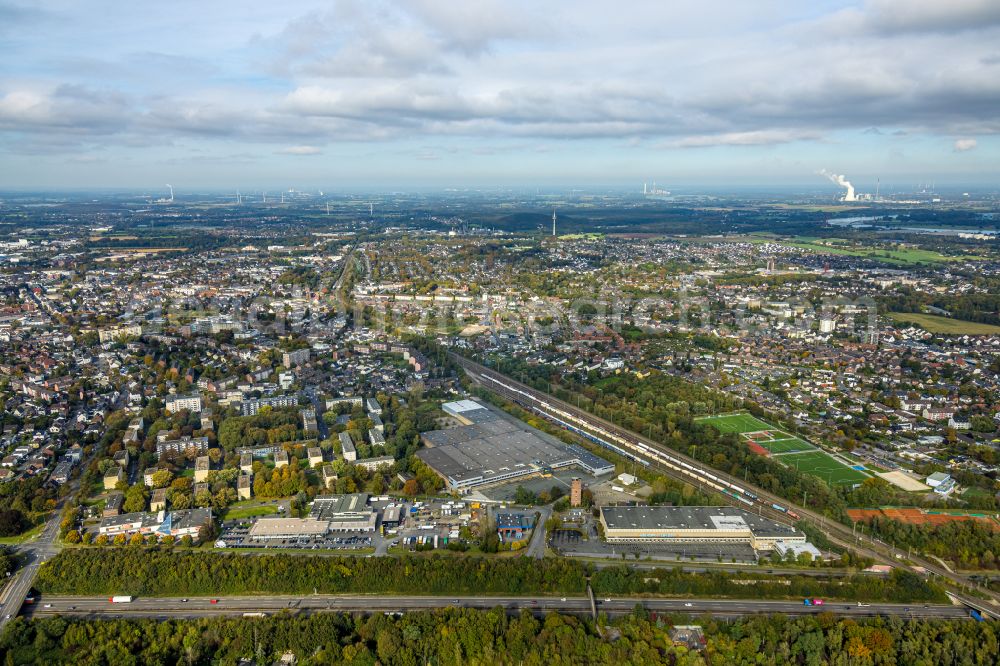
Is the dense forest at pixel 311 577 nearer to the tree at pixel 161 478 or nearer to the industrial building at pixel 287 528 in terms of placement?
the industrial building at pixel 287 528

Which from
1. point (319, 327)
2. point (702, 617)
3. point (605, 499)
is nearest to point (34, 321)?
point (319, 327)

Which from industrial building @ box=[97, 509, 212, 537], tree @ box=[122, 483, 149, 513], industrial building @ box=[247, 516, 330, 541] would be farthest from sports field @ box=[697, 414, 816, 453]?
tree @ box=[122, 483, 149, 513]

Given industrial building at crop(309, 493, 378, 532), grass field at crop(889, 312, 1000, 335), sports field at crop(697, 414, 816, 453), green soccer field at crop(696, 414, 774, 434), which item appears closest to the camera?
industrial building at crop(309, 493, 378, 532)

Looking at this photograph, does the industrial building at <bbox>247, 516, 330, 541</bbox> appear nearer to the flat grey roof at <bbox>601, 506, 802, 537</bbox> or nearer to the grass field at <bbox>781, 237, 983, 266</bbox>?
the flat grey roof at <bbox>601, 506, 802, 537</bbox>

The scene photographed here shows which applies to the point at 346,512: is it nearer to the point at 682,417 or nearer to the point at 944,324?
the point at 682,417

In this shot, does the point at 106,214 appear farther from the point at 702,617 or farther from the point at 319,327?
the point at 702,617

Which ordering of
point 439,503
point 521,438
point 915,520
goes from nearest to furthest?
point 915,520 → point 439,503 → point 521,438
